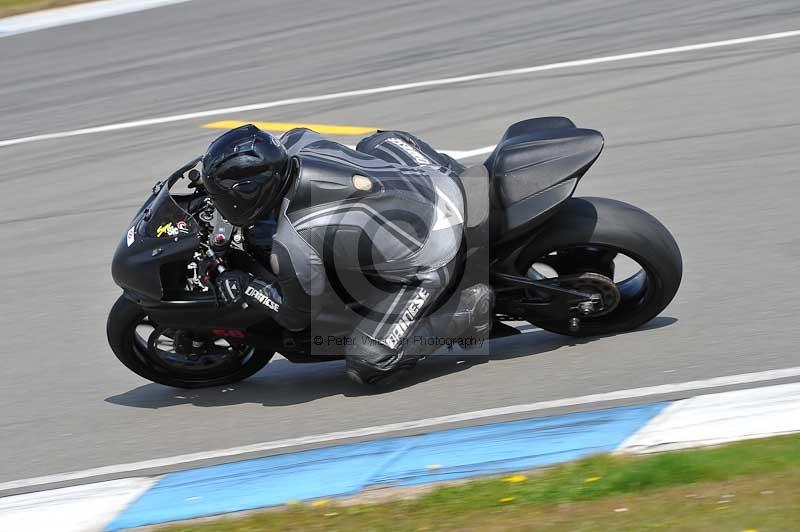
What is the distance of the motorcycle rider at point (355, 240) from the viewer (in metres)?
5.47

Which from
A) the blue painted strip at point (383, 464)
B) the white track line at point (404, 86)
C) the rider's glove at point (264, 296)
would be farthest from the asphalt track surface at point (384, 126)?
the rider's glove at point (264, 296)

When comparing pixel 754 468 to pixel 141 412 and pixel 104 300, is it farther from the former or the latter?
pixel 104 300

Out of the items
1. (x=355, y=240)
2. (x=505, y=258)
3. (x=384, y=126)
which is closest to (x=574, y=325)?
(x=505, y=258)

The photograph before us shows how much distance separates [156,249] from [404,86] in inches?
249

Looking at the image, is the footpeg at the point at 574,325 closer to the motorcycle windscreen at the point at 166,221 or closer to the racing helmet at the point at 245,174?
the racing helmet at the point at 245,174

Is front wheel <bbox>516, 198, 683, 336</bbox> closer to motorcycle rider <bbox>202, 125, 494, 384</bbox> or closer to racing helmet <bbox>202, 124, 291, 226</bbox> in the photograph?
motorcycle rider <bbox>202, 125, 494, 384</bbox>

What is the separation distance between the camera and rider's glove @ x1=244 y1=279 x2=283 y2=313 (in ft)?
18.3

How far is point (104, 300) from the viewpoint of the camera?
25.1ft

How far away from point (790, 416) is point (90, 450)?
10.3 feet

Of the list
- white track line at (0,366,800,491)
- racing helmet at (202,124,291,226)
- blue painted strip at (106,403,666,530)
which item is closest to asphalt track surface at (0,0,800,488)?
white track line at (0,366,800,491)

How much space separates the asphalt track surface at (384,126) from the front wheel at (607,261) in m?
0.12

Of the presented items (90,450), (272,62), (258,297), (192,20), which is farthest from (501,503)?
(192,20)

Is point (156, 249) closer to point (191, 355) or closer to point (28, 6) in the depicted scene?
point (191, 355)

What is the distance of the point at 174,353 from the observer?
244 inches
